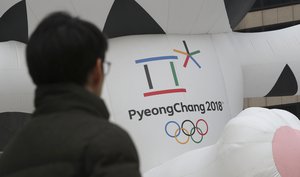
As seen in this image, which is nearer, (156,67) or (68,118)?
(68,118)

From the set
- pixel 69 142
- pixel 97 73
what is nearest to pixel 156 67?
pixel 97 73

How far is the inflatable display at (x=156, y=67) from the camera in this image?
10.00 feet

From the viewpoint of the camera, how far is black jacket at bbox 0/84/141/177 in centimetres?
82

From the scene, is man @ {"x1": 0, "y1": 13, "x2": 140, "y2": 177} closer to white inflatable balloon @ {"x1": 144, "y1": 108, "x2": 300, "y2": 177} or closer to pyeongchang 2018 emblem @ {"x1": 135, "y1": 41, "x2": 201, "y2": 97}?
white inflatable balloon @ {"x1": 144, "y1": 108, "x2": 300, "y2": 177}

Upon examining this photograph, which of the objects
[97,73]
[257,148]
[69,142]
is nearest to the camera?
[69,142]

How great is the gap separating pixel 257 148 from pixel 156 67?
3.35ft

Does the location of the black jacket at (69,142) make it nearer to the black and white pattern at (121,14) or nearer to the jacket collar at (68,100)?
the jacket collar at (68,100)

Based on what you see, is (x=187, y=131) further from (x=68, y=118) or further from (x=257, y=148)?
(x=68, y=118)

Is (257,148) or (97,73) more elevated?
(97,73)

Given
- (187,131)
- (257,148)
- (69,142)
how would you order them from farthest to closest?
(187,131) < (257,148) < (69,142)

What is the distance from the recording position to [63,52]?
90 centimetres

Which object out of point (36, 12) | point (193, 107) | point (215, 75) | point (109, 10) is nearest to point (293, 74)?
point (215, 75)

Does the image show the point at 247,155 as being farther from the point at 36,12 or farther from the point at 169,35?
the point at 36,12

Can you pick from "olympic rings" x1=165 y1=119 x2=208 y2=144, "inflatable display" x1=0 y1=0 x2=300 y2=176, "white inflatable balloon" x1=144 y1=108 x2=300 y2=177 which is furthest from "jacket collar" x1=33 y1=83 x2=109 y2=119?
"olympic rings" x1=165 y1=119 x2=208 y2=144
